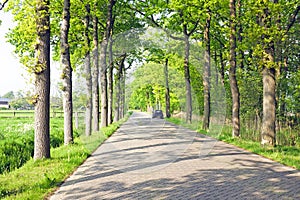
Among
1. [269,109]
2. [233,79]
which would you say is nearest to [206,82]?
[233,79]

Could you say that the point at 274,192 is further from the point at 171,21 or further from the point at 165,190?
the point at 171,21

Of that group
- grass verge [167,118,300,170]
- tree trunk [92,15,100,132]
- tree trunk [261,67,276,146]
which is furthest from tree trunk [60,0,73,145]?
tree trunk [261,67,276,146]

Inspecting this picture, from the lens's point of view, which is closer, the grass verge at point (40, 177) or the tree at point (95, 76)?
the grass verge at point (40, 177)

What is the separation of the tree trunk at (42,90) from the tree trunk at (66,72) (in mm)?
2574

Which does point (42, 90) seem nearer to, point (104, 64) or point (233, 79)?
point (233, 79)

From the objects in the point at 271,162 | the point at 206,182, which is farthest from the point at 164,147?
the point at 206,182

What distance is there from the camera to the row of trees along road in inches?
391

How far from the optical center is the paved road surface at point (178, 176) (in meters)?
6.45

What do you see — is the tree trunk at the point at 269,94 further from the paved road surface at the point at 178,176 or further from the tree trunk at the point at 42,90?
the tree trunk at the point at 42,90

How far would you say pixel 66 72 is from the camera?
12867mm

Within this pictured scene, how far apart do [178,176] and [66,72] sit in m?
6.60

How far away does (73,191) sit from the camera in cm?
657

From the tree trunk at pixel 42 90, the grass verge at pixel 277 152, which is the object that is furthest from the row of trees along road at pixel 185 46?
the grass verge at pixel 277 152

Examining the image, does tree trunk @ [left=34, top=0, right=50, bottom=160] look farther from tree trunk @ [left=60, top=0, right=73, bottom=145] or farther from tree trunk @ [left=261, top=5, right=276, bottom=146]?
tree trunk @ [left=261, top=5, right=276, bottom=146]
